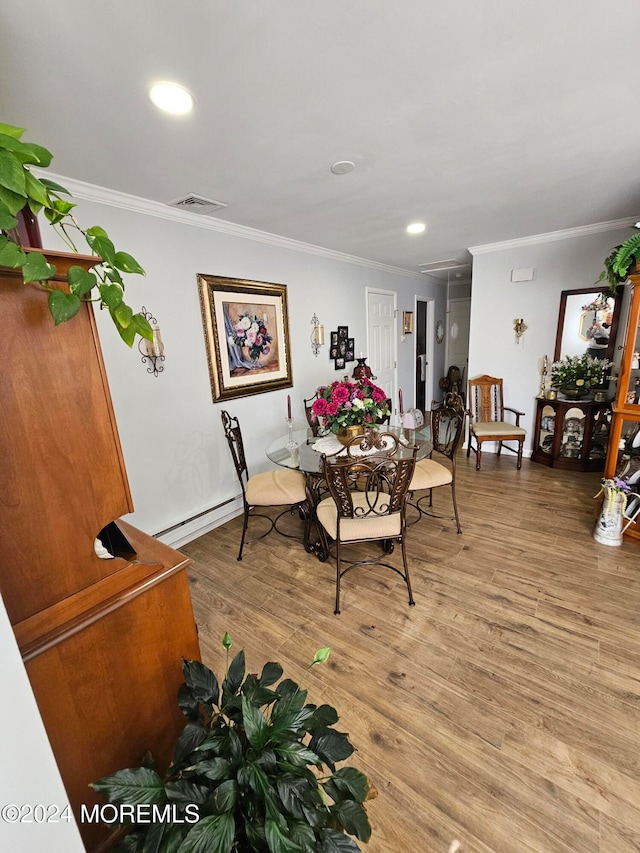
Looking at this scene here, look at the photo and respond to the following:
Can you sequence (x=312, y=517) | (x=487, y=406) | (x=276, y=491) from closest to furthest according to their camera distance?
(x=276, y=491) < (x=312, y=517) < (x=487, y=406)

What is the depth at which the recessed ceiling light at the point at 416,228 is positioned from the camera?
10.6ft

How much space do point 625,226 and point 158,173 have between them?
4.10 m

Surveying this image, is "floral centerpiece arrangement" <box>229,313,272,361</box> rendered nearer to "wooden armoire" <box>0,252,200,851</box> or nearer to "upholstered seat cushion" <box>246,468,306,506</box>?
"upholstered seat cushion" <box>246,468,306,506</box>

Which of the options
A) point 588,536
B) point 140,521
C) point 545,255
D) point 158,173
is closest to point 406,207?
point 158,173

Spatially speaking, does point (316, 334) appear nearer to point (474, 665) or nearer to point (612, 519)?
point (612, 519)

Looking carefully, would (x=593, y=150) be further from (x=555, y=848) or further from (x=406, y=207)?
(x=555, y=848)

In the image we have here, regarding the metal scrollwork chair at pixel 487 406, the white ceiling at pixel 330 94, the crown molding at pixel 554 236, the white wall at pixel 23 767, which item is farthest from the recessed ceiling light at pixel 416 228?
the white wall at pixel 23 767

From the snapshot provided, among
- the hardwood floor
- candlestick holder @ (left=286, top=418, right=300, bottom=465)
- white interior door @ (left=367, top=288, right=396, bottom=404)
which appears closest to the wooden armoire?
the hardwood floor

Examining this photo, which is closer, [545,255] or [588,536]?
[588,536]

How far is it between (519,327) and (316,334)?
2.39m

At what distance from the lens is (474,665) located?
1.74 m

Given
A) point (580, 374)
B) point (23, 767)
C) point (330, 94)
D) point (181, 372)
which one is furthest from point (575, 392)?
point (23, 767)

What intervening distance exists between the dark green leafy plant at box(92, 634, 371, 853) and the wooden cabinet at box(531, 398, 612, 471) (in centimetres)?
394

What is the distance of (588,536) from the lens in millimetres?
2729
